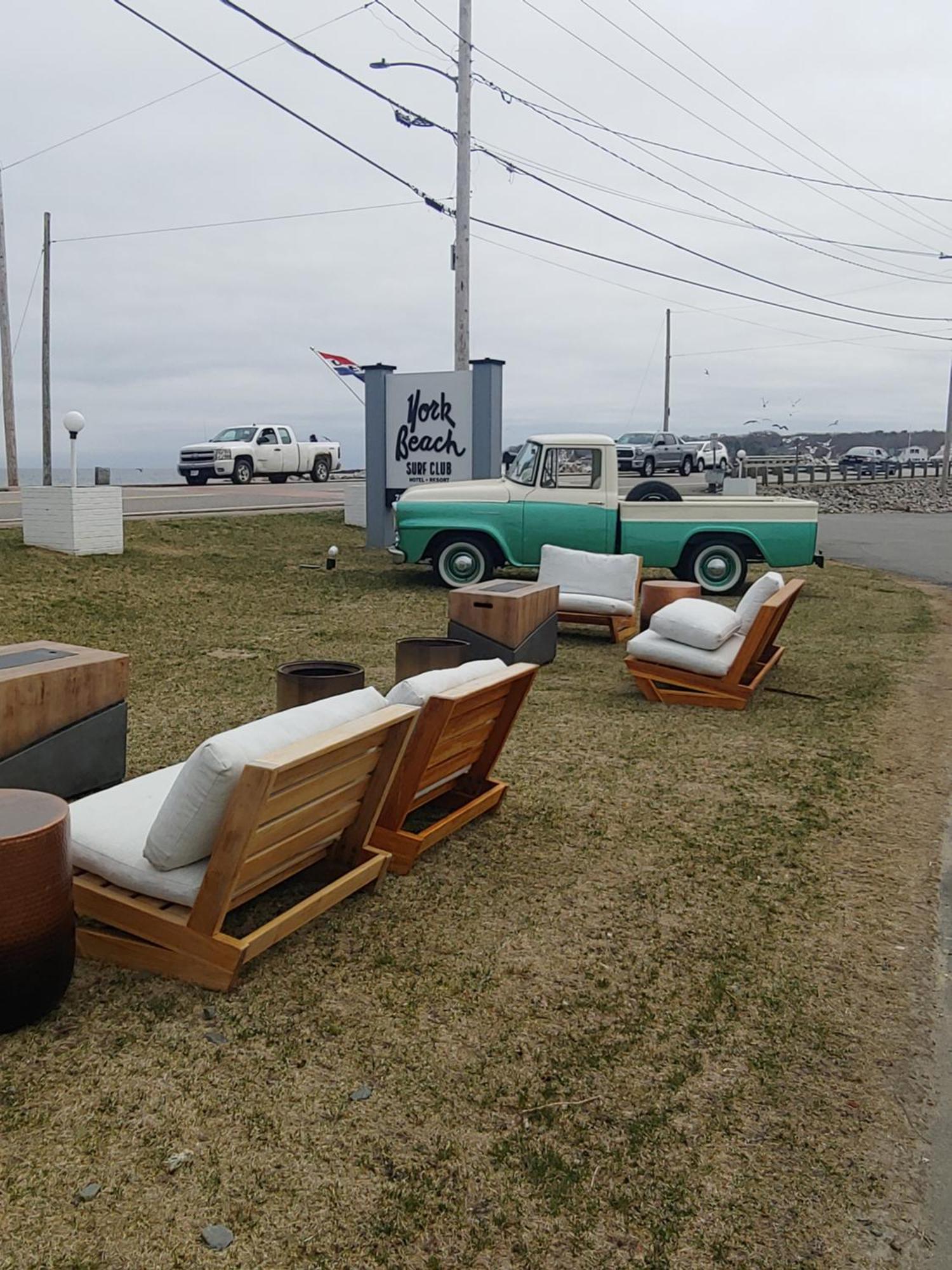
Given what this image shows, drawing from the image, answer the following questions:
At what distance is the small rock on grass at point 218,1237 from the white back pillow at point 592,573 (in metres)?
8.17

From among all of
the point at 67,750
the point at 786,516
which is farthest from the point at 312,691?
the point at 786,516

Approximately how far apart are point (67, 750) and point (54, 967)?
1.96m

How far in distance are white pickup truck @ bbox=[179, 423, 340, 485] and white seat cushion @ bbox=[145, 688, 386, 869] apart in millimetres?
27104

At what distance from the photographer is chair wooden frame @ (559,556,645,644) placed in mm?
10125

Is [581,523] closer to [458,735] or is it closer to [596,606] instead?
[596,606]

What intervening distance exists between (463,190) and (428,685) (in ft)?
54.8

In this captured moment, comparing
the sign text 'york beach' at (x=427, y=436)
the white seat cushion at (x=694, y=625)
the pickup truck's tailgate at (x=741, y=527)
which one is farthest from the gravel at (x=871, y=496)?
the white seat cushion at (x=694, y=625)

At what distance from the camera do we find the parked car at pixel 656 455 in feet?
138

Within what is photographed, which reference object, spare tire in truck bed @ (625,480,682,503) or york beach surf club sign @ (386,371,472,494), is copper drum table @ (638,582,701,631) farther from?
york beach surf club sign @ (386,371,472,494)

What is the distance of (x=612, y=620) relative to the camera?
10.1 metres

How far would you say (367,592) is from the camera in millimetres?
12594

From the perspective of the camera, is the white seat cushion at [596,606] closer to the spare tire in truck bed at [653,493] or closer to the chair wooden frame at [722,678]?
the chair wooden frame at [722,678]

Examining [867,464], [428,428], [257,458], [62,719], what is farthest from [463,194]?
[867,464]

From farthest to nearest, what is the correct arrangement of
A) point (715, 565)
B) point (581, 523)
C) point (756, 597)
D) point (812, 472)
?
point (812, 472) → point (715, 565) → point (581, 523) → point (756, 597)
